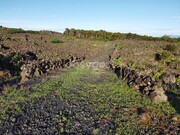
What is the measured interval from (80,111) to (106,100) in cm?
232

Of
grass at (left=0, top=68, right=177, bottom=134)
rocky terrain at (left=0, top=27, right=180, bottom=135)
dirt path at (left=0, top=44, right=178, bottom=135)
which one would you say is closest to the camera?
dirt path at (left=0, top=44, right=178, bottom=135)

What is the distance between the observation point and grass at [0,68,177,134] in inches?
432

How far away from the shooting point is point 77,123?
10.6 m

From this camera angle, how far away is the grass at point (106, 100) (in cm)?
1098

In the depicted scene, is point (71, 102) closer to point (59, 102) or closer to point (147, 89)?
point (59, 102)

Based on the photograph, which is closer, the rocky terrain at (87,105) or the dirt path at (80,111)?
the dirt path at (80,111)

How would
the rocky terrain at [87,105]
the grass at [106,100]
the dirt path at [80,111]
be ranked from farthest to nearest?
the grass at [106,100] → the rocky terrain at [87,105] → the dirt path at [80,111]

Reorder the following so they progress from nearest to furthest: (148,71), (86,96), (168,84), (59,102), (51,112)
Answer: (51,112) < (59,102) < (86,96) < (168,84) < (148,71)

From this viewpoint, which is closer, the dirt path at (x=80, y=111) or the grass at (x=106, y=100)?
the dirt path at (x=80, y=111)

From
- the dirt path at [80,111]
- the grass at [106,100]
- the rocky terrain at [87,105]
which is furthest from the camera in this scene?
the grass at [106,100]

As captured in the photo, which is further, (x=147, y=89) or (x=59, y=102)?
(x=147, y=89)

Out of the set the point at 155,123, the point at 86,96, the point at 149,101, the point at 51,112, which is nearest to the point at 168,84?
the point at 149,101

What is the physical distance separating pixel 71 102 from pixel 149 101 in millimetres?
4292

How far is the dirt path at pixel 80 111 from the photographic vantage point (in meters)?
10.2
